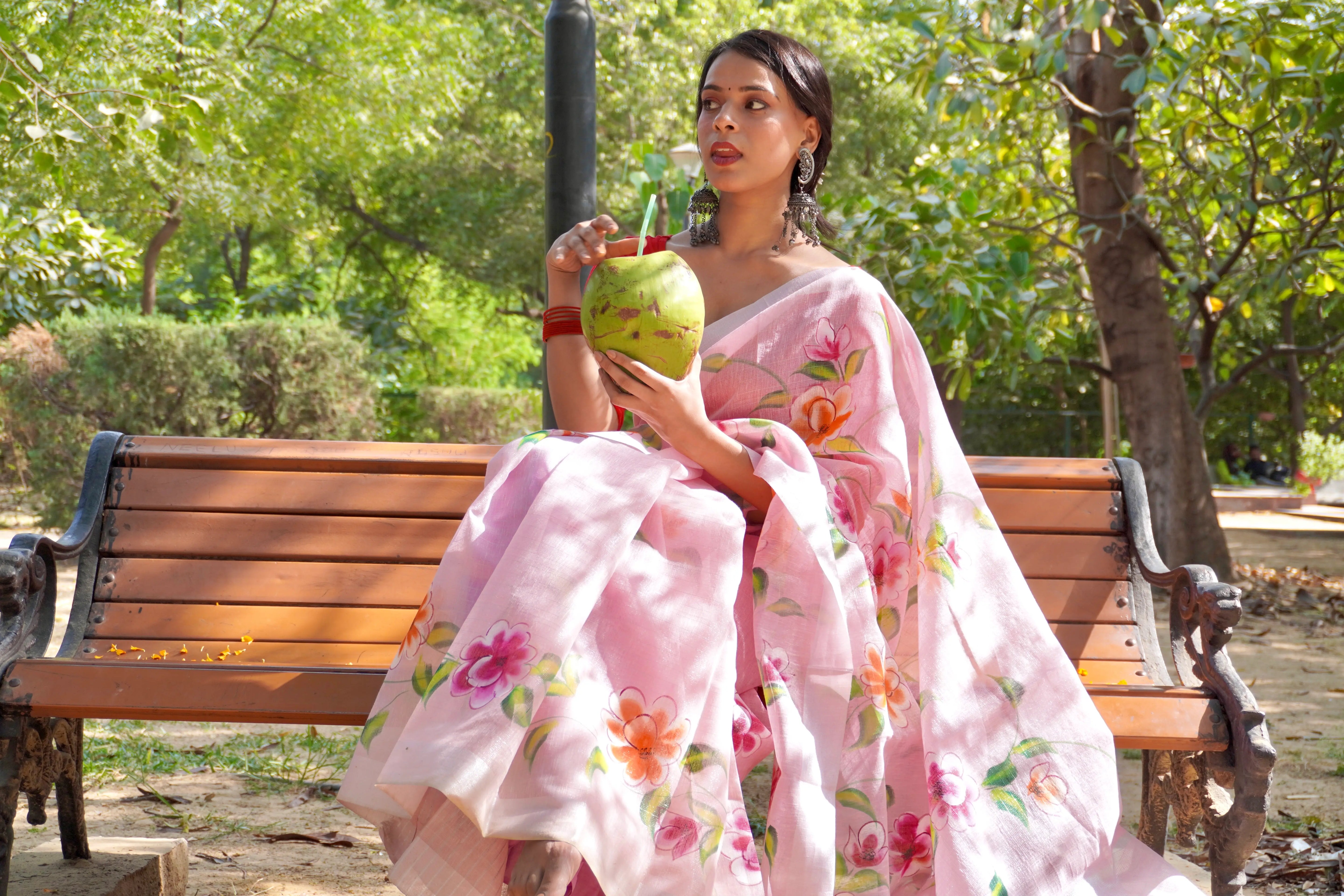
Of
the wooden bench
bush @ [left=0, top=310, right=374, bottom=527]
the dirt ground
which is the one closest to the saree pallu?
the wooden bench

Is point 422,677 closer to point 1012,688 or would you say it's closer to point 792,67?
point 1012,688

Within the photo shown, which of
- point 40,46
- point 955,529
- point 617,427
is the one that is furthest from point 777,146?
point 40,46

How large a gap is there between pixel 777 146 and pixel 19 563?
1.75 metres

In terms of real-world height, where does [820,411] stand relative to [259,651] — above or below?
above

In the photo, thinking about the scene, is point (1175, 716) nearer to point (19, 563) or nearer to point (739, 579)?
Result: point (739, 579)

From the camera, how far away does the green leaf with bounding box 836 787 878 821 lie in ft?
6.63

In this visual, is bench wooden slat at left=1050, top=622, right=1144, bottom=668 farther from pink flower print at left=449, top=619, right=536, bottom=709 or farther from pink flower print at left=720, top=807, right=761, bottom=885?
pink flower print at left=449, top=619, right=536, bottom=709

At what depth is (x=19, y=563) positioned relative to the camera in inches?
95.7

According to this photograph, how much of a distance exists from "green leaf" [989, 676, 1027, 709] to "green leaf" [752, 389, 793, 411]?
0.64 metres

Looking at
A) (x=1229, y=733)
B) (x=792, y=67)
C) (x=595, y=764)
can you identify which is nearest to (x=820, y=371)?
(x=792, y=67)

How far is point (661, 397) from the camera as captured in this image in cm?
213

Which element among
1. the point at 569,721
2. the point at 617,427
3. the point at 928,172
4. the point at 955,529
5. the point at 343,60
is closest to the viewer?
the point at 569,721

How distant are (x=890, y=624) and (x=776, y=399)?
49cm

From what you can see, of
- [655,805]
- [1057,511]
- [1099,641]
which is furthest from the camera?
[1057,511]
